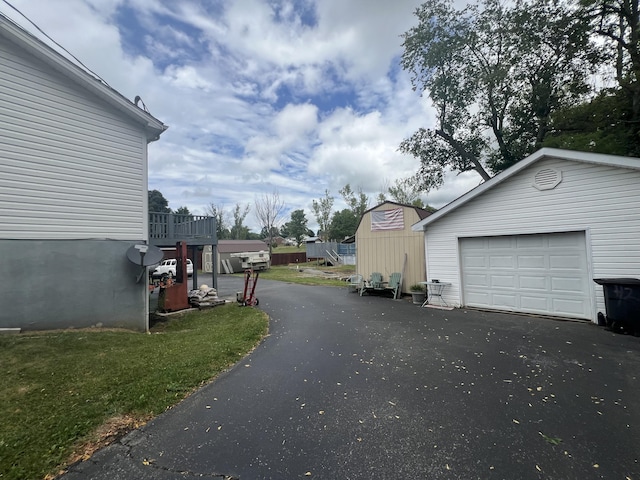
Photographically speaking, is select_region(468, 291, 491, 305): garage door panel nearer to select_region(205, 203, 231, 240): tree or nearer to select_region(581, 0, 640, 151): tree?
select_region(581, 0, 640, 151): tree

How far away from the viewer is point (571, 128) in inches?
452

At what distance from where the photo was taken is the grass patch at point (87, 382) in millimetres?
2576

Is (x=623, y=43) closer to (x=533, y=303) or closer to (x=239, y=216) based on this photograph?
(x=533, y=303)

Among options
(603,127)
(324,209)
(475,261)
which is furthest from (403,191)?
(475,261)

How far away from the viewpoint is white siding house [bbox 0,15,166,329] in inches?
228

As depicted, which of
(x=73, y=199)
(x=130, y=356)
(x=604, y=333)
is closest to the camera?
(x=130, y=356)

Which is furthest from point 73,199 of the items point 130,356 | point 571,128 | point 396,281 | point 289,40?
point 571,128

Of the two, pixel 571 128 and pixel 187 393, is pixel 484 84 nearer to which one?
pixel 571 128

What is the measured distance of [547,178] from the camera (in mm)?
7207

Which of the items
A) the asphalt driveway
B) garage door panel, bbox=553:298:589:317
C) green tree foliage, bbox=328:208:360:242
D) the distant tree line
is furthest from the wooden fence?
garage door panel, bbox=553:298:589:317

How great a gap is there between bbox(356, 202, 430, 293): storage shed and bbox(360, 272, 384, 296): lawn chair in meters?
0.65

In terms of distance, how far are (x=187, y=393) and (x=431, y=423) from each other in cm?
308

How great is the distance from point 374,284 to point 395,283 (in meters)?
0.86

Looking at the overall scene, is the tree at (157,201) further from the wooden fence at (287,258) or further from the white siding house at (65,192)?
the white siding house at (65,192)
